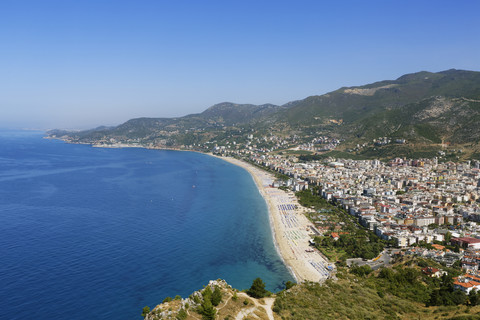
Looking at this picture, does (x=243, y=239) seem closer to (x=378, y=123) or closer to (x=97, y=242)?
(x=97, y=242)

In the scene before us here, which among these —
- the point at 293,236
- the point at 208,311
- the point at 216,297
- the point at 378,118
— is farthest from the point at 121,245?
the point at 378,118

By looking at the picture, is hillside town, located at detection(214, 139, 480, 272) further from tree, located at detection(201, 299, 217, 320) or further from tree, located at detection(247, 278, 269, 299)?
tree, located at detection(201, 299, 217, 320)

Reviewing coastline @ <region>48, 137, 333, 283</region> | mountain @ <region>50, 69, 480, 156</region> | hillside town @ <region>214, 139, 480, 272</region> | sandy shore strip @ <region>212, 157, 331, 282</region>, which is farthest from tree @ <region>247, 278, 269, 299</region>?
mountain @ <region>50, 69, 480, 156</region>

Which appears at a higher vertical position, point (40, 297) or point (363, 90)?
point (363, 90)

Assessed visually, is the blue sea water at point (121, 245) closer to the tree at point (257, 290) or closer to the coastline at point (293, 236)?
the coastline at point (293, 236)

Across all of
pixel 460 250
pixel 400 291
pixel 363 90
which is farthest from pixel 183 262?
pixel 363 90

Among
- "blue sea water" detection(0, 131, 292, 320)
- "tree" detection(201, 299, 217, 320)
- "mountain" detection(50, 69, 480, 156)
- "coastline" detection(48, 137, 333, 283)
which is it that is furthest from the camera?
"mountain" detection(50, 69, 480, 156)

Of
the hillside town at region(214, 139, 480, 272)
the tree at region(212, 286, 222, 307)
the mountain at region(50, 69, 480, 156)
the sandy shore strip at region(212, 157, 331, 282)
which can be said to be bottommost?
the sandy shore strip at region(212, 157, 331, 282)
